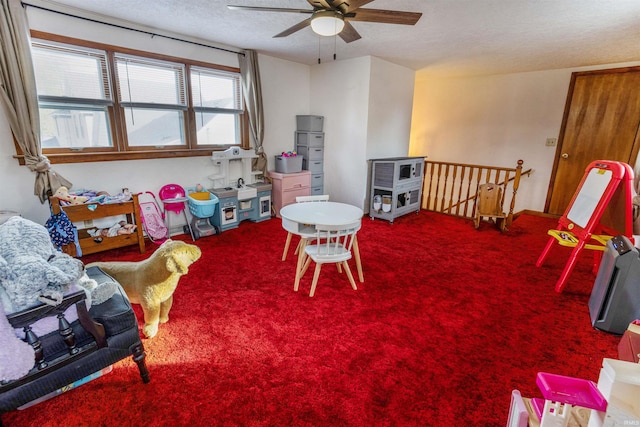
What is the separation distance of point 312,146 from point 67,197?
3200 millimetres

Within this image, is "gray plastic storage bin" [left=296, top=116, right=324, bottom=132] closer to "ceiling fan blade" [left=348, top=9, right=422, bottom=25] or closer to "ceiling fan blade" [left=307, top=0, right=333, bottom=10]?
"ceiling fan blade" [left=348, top=9, right=422, bottom=25]

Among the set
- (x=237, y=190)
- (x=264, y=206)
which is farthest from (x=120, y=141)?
(x=264, y=206)

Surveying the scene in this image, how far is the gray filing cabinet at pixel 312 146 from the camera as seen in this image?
4867 millimetres

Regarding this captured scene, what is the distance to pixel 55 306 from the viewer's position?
125 centimetres

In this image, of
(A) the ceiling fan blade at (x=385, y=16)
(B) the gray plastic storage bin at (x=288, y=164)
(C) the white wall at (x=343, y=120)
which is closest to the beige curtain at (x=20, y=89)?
(B) the gray plastic storage bin at (x=288, y=164)

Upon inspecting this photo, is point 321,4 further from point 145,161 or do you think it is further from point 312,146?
point 312,146

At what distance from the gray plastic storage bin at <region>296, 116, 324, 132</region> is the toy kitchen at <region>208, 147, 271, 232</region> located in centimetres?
103

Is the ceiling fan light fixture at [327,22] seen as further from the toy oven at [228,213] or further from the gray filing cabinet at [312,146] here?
the gray filing cabinet at [312,146]

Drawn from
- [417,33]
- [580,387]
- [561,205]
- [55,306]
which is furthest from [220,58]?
[561,205]

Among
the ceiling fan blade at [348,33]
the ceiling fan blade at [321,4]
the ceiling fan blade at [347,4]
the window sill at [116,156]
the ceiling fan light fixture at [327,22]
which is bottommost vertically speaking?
the window sill at [116,156]

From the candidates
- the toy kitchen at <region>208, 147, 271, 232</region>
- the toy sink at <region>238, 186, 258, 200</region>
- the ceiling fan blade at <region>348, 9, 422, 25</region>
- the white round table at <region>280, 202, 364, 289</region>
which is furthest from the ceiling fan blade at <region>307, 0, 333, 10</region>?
the toy sink at <region>238, 186, 258, 200</region>

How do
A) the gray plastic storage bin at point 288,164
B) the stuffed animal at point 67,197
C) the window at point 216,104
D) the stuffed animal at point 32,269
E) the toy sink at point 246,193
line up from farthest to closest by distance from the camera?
the gray plastic storage bin at point 288,164, the toy sink at point 246,193, the window at point 216,104, the stuffed animal at point 67,197, the stuffed animal at point 32,269

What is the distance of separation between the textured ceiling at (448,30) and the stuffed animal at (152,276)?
2.15 m

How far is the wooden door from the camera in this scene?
4.25 meters
